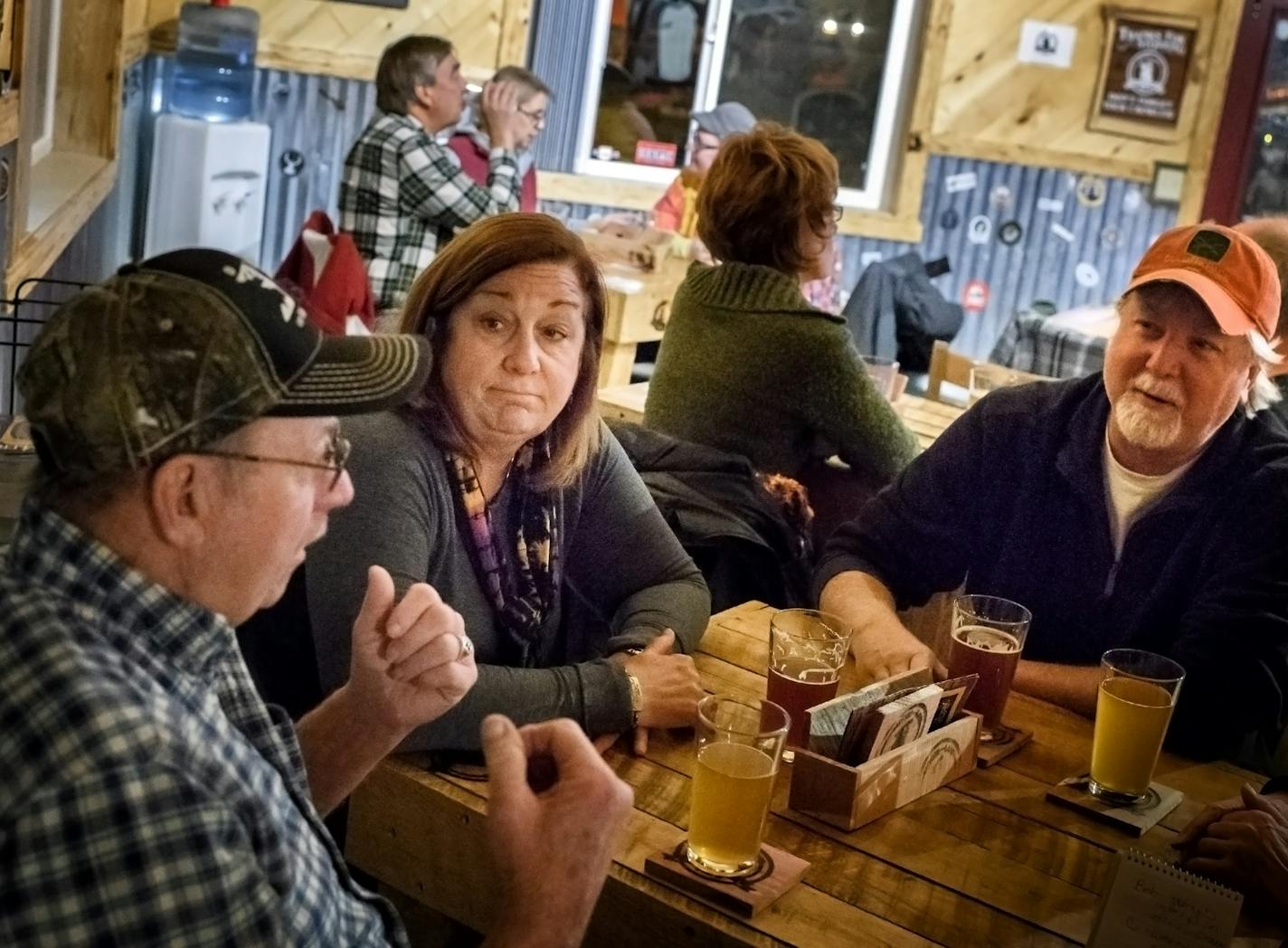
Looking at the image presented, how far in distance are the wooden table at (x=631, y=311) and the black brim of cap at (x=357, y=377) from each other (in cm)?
286

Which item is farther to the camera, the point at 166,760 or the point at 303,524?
the point at 303,524

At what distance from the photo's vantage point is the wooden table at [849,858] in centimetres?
144

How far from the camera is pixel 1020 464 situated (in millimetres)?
2377

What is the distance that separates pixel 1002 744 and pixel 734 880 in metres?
0.55

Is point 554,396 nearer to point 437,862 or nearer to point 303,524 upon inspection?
point 437,862

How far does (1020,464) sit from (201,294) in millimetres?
1562

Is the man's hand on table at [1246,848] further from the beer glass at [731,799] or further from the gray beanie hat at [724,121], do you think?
the gray beanie hat at [724,121]

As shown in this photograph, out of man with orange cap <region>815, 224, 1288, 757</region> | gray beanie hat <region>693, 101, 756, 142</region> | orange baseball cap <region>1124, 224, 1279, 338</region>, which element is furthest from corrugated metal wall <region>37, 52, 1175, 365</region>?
orange baseball cap <region>1124, 224, 1279, 338</region>

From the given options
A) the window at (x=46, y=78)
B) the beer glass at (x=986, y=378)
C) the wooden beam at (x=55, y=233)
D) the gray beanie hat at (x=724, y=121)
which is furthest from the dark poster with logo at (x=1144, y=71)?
the window at (x=46, y=78)

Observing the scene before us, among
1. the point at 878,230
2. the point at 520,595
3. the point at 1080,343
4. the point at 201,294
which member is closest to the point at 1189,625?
the point at 520,595

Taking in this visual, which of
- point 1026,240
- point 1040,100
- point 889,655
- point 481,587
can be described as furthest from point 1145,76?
point 481,587

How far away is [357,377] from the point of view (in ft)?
4.01

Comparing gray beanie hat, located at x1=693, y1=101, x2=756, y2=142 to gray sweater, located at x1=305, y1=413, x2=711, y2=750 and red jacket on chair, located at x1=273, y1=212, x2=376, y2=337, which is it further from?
gray sweater, located at x1=305, y1=413, x2=711, y2=750

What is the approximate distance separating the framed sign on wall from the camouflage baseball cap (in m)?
6.31
